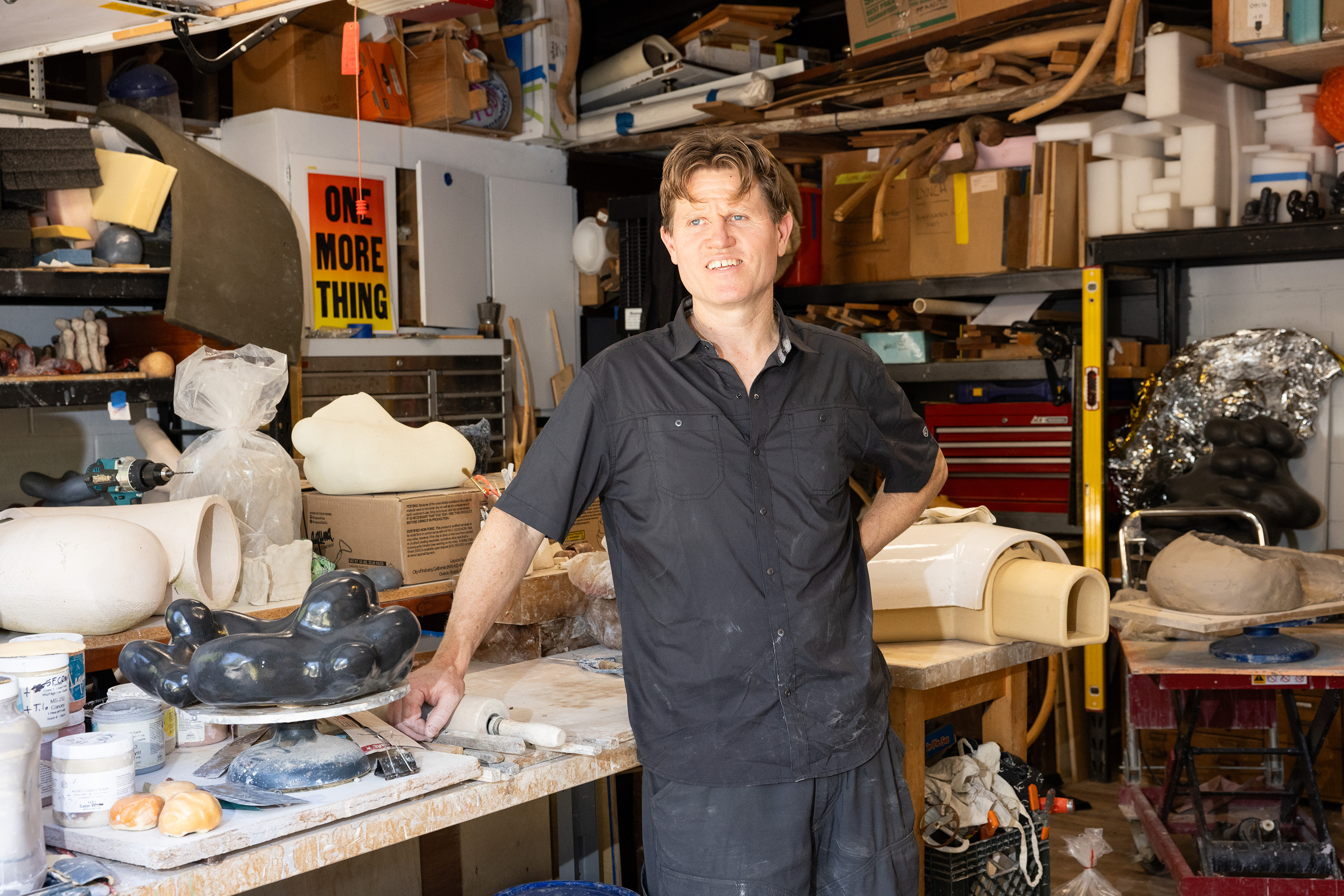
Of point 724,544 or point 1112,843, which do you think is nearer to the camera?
point 724,544

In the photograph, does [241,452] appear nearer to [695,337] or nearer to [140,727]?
[140,727]

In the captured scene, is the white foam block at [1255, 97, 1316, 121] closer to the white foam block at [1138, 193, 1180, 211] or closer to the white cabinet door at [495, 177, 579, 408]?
the white foam block at [1138, 193, 1180, 211]

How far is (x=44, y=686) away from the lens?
5.27 feet

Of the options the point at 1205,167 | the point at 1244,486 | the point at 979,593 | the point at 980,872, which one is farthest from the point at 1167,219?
the point at 980,872

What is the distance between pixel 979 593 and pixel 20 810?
1.68 metres

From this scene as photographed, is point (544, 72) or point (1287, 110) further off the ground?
point (544, 72)

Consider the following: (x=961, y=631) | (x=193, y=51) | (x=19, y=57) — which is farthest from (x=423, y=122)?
(x=961, y=631)

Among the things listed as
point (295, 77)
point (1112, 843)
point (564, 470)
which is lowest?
point (1112, 843)

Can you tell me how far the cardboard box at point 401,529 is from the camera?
2756 millimetres

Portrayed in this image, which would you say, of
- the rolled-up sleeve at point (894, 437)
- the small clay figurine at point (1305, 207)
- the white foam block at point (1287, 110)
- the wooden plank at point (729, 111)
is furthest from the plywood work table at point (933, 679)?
the wooden plank at point (729, 111)

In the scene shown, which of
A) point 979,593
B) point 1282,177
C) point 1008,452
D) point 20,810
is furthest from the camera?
point 1008,452

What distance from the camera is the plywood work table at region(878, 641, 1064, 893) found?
2273mm

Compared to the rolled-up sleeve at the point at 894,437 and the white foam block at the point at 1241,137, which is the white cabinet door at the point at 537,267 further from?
the rolled-up sleeve at the point at 894,437

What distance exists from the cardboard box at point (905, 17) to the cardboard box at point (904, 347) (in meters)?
1.13
